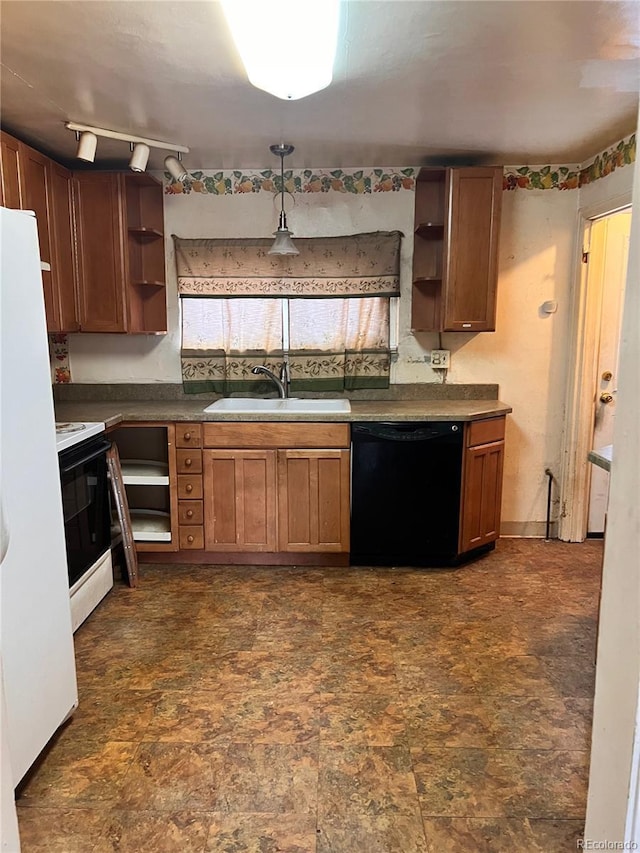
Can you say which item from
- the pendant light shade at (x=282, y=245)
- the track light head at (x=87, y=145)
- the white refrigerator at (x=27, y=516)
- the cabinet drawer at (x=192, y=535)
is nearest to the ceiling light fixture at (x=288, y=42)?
the white refrigerator at (x=27, y=516)

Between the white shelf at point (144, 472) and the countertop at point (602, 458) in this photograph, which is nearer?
the countertop at point (602, 458)

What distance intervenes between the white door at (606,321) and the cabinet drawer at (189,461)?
2.40m

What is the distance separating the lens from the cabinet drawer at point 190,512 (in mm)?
3211

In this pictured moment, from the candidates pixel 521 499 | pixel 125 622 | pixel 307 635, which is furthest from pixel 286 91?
pixel 521 499

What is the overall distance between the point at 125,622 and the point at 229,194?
247cm

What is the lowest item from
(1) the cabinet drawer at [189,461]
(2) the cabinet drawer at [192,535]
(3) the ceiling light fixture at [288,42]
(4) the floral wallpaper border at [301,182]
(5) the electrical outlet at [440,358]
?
(2) the cabinet drawer at [192,535]

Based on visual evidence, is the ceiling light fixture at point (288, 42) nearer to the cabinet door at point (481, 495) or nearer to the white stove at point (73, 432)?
the white stove at point (73, 432)

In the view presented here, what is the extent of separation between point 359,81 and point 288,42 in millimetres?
603

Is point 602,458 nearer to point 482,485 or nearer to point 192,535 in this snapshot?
point 482,485

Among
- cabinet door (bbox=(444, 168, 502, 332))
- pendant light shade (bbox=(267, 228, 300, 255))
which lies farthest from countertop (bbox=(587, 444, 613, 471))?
pendant light shade (bbox=(267, 228, 300, 255))

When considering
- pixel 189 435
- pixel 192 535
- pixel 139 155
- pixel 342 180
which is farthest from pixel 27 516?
pixel 342 180

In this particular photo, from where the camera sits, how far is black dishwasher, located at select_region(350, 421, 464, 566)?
3.09 metres

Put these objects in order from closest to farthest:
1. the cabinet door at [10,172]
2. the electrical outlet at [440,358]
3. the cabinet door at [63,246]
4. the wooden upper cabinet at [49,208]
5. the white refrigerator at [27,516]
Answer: the white refrigerator at [27,516]
the cabinet door at [10,172]
the wooden upper cabinet at [49,208]
the cabinet door at [63,246]
the electrical outlet at [440,358]

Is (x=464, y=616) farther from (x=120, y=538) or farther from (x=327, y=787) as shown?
(x=120, y=538)
